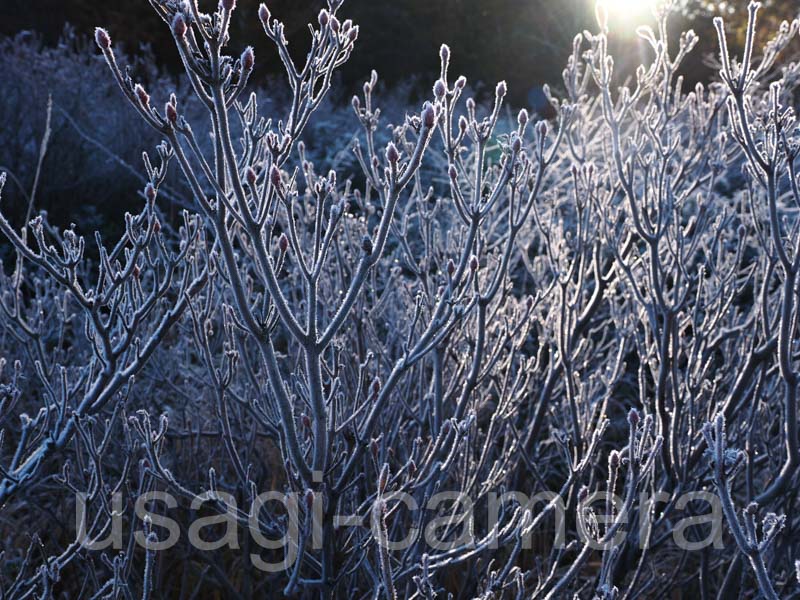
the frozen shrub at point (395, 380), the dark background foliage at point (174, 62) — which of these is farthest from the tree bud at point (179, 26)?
the dark background foliage at point (174, 62)

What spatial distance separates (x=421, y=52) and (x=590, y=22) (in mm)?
3323

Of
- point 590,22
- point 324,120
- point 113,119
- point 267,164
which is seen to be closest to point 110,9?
point 324,120

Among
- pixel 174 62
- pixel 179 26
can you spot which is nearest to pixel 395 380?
pixel 179 26

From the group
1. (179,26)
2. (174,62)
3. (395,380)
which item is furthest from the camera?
(174,62)

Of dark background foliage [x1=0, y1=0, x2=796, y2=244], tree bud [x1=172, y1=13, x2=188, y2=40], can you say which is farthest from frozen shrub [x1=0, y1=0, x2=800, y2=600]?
dark background foliage [x1=0, y1=0, x2=796, y2=244]

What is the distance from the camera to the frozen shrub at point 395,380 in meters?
1.62

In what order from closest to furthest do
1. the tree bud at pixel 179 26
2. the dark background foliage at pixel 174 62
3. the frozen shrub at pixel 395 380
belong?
the tree bud at pixel 179 26, the frozen shrub at pixel 395 380, the dark background foliage at pixel 174 62

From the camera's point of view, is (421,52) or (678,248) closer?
(678,248)

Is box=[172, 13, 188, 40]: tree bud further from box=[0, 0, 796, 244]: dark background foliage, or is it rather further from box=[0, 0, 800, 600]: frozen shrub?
box=[0, 0, 796, 244]: dark background foliage

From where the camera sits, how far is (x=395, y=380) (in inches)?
70.6

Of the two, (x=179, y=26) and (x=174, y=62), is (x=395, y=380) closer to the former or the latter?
(x=179, y=26)

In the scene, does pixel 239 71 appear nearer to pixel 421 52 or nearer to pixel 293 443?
pixel 293 443

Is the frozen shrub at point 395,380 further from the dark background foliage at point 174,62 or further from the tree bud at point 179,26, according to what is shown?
the dark background foliage at point 174,62

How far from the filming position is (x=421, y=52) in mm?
16375
